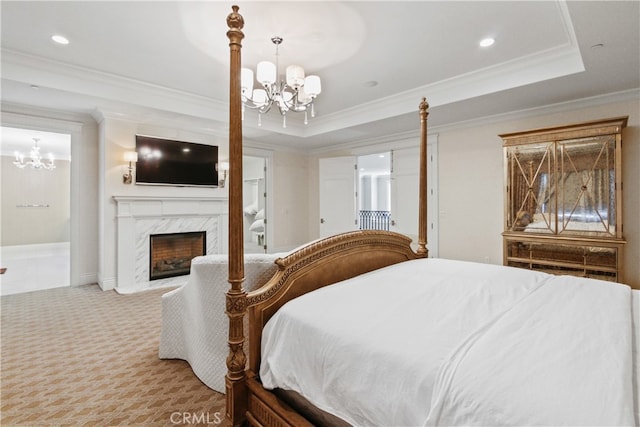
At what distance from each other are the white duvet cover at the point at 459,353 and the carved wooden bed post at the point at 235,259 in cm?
15

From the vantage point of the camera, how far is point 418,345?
3.28 ft

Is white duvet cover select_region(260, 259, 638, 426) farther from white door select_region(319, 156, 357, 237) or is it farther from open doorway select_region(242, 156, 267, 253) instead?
open doorway select_region(242, 156, 267, 253)

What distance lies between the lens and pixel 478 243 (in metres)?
4.54

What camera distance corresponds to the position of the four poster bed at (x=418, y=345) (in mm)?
777

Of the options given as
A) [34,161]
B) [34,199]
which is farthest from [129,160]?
[34,199]

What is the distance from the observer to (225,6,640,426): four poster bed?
0.78 metres

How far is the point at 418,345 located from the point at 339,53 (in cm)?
293

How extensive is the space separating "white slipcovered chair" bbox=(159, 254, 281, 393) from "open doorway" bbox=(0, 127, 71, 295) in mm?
5464

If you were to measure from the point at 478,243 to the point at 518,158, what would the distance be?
136 cm

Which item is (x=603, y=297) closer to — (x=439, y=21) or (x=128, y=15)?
(x=439, y=21)

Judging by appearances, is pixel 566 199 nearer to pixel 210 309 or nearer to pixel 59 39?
pixel 210 309

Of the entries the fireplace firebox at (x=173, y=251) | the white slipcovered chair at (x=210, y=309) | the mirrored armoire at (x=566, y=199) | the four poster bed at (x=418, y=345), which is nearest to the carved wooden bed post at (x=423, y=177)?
the four poster bed at (x=418, y=345)

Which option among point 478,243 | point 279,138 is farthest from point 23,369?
point 478,243

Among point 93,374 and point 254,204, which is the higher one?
point 254,204
